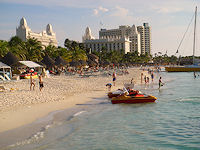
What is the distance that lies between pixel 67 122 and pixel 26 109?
3.17m

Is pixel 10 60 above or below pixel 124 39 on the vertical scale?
below

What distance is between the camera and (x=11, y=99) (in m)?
14.0

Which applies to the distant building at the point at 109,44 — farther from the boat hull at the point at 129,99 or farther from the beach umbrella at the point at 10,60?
the boat hull at the point at 129,99

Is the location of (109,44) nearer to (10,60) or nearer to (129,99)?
(10,60)

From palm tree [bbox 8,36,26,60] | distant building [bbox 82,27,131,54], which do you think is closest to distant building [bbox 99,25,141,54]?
distant building [bbox 82,27,131,54]

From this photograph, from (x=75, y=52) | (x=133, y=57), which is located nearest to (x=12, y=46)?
(x=75, y=52)

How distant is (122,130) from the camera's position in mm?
10039

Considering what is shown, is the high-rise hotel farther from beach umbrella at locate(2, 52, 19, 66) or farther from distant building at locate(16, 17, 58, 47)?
beach umbrella at locate(2, 52, 19, 66)

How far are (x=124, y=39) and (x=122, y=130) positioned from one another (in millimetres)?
131592

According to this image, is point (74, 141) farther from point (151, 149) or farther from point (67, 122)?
point (151, 149)

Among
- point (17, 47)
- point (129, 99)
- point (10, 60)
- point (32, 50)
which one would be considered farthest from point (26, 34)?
point (129, 99)

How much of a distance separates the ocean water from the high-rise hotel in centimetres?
12372

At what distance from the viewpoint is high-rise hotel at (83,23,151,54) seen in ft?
455

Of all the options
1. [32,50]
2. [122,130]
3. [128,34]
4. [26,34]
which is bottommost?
[122,130]
